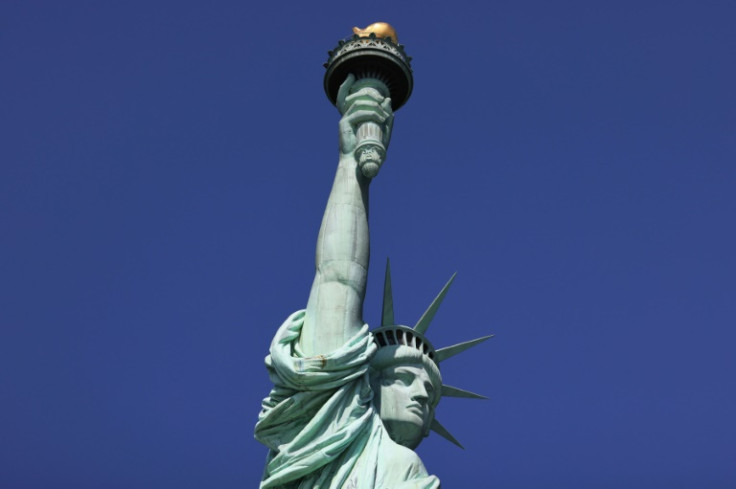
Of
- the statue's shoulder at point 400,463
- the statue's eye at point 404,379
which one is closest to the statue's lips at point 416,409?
the statue's eye at point 404,379

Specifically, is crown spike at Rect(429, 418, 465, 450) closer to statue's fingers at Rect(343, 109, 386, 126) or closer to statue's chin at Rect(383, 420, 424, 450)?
statue's chin at Rect(383, 420, 424, 450)

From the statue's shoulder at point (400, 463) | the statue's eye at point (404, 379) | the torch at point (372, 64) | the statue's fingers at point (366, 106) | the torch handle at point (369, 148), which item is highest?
the torch at point (372, 64)

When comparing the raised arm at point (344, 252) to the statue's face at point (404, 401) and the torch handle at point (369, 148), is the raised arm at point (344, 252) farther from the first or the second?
the statue's face at point (404, 401)

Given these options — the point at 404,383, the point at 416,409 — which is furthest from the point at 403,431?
the point at 404,383

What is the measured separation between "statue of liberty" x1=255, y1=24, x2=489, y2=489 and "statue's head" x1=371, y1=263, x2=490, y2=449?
0.6 inches

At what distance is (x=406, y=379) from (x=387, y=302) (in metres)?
1.36

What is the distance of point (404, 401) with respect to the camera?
1456 centimetres

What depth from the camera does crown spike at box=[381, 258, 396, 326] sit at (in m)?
15.5

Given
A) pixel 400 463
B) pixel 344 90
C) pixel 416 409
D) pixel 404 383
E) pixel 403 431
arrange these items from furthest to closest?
pixel 344 90 → pixel 404 383 → pixel 416 409 → pixel 403 431 → pixel 400 463

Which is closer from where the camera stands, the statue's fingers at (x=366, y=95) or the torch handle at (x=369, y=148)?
the torch handle at (x=369, y=148)

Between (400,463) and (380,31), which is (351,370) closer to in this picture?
(400,463)

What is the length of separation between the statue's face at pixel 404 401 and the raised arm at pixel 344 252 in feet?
3.01

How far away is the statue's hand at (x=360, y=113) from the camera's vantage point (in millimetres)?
15648

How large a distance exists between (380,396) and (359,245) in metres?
2.02
